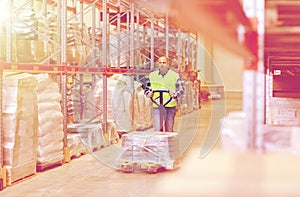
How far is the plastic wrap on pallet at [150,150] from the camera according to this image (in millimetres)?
7754

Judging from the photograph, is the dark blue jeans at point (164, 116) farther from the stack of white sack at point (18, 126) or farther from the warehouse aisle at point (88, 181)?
the stack of white sack at point (18, 126)

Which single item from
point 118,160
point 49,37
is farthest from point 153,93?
point 49,37

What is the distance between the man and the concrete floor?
25.9 inches

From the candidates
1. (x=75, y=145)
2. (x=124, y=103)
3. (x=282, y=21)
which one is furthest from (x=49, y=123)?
(x=282, y=21)

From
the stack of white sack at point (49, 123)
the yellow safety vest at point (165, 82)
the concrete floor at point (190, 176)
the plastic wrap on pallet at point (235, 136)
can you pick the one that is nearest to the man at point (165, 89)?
the yellow safety vest at point (165, 82)

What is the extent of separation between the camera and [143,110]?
13.0m

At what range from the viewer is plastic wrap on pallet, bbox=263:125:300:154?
6.12 feet

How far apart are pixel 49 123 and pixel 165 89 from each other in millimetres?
2044

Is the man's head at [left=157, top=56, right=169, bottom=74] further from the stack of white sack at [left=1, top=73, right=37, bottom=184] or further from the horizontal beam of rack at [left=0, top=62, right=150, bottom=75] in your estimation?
the stack of white sack at [left=1, top=73, right=37, bottom=184]

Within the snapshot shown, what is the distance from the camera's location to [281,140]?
1895 millimetres

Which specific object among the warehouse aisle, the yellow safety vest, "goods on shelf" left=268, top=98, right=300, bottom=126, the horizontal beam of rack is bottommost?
the warehouse aisle

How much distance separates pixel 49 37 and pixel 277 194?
8.07 meters

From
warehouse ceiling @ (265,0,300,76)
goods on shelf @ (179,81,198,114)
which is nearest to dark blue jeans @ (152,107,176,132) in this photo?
warehouse ceiling @ (265,0,300,76)

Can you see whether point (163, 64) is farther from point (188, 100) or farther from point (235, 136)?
point (188, 100)
